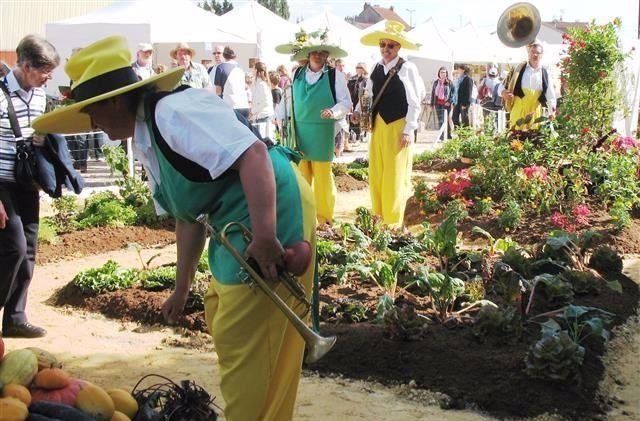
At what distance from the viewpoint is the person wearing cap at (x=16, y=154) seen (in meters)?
4.96

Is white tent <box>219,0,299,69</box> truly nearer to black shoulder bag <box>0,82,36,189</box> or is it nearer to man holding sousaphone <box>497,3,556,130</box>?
man holding sousaphone <box>497,3,556,130</box>

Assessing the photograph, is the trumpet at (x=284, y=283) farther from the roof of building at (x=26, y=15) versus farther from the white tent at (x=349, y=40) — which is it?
the roof of building at (x=26, y=15)

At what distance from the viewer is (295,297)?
9.84 feet

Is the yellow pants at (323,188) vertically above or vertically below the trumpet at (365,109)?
below

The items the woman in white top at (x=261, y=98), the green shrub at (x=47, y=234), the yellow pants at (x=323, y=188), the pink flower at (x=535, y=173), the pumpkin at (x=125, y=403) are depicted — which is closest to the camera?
the pumpkin at (x=125, y=403)

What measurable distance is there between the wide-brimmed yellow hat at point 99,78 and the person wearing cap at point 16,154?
2003mm

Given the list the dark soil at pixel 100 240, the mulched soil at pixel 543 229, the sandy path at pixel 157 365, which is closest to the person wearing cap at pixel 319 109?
the mulched soil at pixel 543 229

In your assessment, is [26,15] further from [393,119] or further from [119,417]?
[119,417]

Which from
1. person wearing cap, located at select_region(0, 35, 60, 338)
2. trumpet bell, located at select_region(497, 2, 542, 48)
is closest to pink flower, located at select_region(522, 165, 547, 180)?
trumpet bell, located at select_region(497, 2, 542, 48)

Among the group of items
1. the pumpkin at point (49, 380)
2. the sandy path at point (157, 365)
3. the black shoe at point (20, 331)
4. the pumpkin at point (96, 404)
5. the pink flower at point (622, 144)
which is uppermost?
the pink flower at point (622, 144)

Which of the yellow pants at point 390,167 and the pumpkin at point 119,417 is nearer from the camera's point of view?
the pumpkin at point 119,417

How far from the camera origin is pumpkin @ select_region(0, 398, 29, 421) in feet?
9.30

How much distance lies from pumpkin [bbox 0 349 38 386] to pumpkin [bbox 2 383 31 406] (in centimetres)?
6

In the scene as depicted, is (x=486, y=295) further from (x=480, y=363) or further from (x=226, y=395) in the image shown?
(x=226, y=395)
